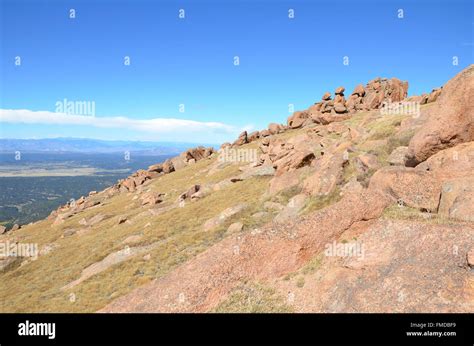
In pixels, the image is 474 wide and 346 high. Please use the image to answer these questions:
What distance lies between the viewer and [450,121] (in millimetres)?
25703

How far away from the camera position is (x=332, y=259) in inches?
845

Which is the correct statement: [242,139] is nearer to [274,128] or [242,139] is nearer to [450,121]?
[274,128]

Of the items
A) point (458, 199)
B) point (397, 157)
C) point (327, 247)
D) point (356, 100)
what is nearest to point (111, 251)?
point (327, 247)

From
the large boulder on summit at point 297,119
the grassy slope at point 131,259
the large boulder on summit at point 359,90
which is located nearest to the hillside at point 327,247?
the grassy slope at point 131,259

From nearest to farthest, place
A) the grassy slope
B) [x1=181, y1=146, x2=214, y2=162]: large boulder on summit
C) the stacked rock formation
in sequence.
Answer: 1. the grassy slope
2. the stacked rock formation
3. [x1=181, y1=146, x2=214, y2=162]: large boulder on summit

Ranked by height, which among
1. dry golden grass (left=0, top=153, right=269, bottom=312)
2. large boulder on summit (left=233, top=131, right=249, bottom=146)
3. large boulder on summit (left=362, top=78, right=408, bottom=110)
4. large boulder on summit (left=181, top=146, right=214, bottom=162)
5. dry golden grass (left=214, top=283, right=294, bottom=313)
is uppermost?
large boulder on summit (left=362, top=78, right=408, bottom=110)

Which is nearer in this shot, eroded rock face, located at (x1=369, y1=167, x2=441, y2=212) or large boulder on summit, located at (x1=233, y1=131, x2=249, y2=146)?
eroded rock face, located at (x1=369, y1=167, x2=441, y2=212)

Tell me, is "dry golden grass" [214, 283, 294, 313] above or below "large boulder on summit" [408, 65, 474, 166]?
below

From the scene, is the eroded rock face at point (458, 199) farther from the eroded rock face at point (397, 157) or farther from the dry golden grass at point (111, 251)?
the dry golden grass at point (111, 251)

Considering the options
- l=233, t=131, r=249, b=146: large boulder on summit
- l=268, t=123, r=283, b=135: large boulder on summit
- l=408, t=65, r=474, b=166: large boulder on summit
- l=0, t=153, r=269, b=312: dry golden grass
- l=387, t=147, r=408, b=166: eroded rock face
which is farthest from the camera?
l=233, t=131, r=249, b=146: large boulder on summit

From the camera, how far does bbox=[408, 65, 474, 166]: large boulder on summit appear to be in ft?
82.1

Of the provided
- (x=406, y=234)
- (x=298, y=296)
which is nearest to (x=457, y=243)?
(x=406, y=234)

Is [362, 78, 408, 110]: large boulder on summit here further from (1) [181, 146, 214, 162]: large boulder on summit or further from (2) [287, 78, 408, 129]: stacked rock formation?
(1) [181, 146, 214, 162]: large boulder on summit

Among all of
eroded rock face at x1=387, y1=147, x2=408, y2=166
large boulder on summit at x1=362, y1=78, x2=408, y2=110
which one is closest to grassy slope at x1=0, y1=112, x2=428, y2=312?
eroded rock face at x1=387, y1=147, x2=408, y2=166
